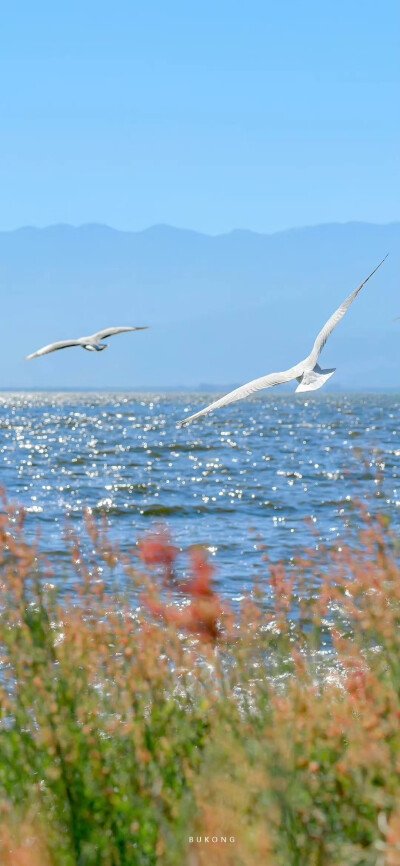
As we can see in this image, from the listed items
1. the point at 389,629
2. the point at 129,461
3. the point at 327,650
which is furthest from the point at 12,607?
the point at 129,461

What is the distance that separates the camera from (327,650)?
10047 mm

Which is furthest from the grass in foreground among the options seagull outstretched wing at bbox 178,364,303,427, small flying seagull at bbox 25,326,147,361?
small flying seagull at bbox 25,326,147,361

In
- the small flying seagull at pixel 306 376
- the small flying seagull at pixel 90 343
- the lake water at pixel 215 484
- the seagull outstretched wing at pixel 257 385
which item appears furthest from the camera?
the lake water at pixel 215 484

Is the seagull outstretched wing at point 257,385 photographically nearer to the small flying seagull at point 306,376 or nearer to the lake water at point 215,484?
the small flying seagull at point 306,376

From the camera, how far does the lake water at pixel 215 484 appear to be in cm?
1673

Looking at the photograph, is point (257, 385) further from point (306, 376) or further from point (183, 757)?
point (183, 757)

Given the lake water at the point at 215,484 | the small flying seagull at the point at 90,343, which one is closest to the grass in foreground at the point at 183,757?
the lake water at the point at 215,484

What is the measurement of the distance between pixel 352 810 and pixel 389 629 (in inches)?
34.8

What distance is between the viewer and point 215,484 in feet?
92.8

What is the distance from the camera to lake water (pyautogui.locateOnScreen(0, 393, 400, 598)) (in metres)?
16.7

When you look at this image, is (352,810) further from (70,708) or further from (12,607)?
(12,607)

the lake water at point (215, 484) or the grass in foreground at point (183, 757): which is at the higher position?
the grass in foreground at point (183, 757)

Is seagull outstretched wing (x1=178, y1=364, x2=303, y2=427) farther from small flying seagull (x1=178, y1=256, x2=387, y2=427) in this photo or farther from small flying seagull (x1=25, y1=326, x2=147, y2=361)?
small flying seagull (x1=25, y1=326, x2=147, y2=361)

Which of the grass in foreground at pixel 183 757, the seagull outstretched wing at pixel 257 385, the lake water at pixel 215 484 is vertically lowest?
the lake water at pixel 215 484
